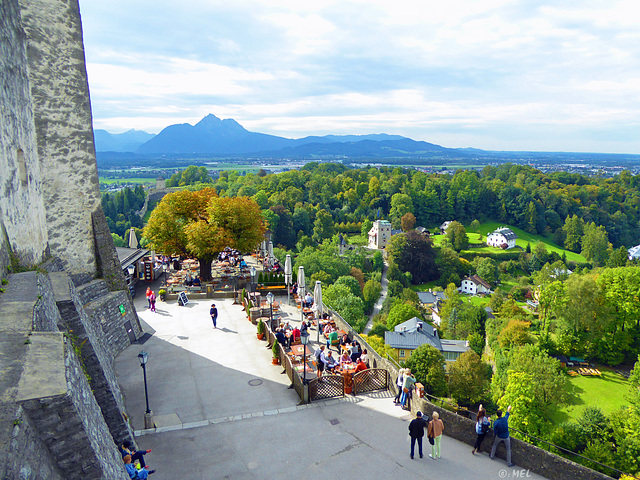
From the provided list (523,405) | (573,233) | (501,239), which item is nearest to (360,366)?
(523,405)

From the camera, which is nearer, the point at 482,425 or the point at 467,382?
the point at 482,425

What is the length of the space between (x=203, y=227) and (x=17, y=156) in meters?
12.5

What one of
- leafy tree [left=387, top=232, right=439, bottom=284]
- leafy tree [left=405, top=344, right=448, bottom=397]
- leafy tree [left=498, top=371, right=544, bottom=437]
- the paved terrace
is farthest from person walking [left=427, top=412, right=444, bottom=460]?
leafy tree [left=387, top=232, right=439, bottom=284]

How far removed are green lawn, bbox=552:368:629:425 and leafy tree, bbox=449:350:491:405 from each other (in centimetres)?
677

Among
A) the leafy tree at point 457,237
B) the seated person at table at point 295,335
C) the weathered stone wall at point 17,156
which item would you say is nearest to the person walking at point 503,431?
the seated person at table at point 295,335

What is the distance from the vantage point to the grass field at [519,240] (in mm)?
105000

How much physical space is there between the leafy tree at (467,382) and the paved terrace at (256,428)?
104ft

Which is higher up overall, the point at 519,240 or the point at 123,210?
the point at 123,210

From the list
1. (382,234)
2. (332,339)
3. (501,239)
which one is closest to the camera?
(332,339)

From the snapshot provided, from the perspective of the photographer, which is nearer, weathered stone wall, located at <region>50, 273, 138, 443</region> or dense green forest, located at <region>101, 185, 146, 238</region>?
weathered stone wall, located at <region>50, 273, 138, 443</region>

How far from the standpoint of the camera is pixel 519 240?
374ft

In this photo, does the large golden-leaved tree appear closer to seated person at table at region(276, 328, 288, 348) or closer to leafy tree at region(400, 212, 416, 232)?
seated person at table at region(276, 328, 288, 348)

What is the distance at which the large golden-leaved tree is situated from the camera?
21.9 metres

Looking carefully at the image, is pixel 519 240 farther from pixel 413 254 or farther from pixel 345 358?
pixel 345 358
